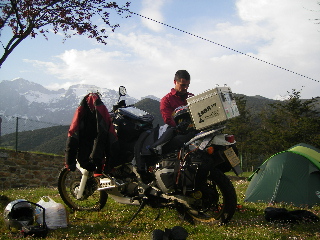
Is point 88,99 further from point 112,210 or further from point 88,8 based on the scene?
point 88,8

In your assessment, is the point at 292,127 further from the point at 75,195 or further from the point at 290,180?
the point at 75,195

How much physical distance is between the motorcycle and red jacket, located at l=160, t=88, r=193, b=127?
27cm

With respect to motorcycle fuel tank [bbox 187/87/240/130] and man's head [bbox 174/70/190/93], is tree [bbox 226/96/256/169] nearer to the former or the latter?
man's head [bbox 174/70/190/93]

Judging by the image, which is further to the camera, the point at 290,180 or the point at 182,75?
the point at 290,180

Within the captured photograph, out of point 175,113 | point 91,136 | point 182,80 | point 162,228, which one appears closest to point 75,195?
point 91,136

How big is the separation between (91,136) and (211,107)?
2109 millimetres

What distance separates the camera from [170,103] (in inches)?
216

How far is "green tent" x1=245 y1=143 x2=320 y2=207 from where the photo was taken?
269 inches

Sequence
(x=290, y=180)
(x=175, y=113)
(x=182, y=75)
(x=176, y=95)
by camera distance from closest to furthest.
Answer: (x=175, y=113), (x=182, y=75), (x=176, y=95), (x=290, y=180)

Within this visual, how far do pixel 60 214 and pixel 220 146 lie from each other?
2.77m

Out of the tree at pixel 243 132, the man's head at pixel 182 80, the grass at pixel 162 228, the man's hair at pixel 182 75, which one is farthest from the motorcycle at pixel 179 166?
the tree at pixel 243 132

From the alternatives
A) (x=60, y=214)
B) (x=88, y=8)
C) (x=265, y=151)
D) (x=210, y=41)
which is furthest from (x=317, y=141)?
(x=60, y=214)

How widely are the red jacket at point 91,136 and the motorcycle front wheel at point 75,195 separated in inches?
35.5

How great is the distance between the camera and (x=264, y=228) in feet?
14.7
